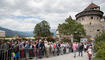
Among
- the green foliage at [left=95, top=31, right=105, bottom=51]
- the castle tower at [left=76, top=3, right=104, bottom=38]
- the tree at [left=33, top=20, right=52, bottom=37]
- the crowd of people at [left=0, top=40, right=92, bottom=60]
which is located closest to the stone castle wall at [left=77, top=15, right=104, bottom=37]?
the castle tower at [left=76, top=3, right=104, bottom=38]

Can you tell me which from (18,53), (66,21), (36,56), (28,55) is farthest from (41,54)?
(66,21)

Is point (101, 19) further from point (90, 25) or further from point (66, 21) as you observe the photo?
point (66, 21)

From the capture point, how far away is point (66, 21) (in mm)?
37312

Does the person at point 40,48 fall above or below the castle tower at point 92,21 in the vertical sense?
below

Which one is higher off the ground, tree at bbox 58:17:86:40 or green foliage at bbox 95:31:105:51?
tree at bbox 58:17:86:40

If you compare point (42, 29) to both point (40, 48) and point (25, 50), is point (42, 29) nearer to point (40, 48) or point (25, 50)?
point (40, 48)

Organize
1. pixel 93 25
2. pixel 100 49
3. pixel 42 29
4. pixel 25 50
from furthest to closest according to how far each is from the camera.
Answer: pixel 42 29 < pixel 93 25 < pixel 100 49 < pixel 25 50

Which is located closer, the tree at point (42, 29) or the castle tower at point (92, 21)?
the castle tower at point (92, 21)

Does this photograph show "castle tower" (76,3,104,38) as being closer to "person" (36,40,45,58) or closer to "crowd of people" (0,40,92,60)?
"crowd of people" (0,40,92,60)

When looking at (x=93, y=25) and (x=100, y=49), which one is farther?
(x=93, y=25)

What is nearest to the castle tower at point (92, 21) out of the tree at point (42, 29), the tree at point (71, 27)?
the tree at point (71, 27)

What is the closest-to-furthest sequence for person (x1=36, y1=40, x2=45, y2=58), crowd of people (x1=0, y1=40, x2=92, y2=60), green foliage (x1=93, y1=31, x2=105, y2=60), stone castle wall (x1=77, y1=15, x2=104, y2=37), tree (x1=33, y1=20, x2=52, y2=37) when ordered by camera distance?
crowd of people (x1=0, y1=40, x2=92, y2=60) < green foliage (x1=93, y1=31, x2=105, y2=60) < person (x1=36, y1=40, x2=45, y2=58) < stone castle wall (x1=77, y1=15, x2=104, y2=37) < tree (x1=33, y1=20, x2=52, y2=37)

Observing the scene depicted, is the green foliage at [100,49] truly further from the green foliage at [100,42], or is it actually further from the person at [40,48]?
the person at [40,48]

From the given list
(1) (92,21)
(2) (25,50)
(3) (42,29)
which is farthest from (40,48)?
(3) (42,29)
